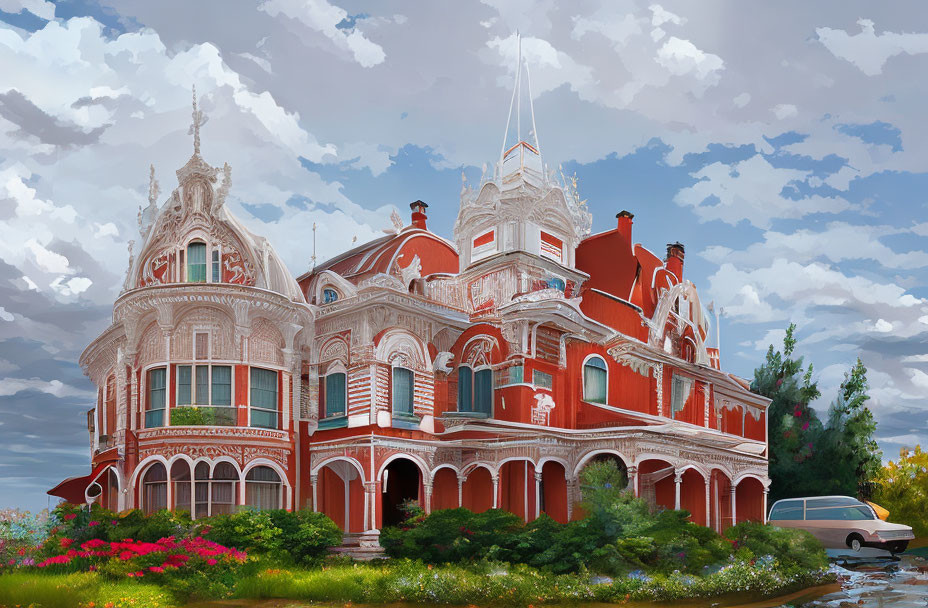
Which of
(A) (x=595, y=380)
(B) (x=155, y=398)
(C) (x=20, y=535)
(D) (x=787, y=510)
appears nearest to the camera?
(C) (x=20, y=535)

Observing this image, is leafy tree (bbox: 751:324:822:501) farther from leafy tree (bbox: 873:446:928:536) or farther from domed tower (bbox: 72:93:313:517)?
domed tower (bbox: 72:93:313:517)

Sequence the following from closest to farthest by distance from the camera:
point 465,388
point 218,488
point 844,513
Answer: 1. point 218,488
2. point 465,388
3. point 844,513

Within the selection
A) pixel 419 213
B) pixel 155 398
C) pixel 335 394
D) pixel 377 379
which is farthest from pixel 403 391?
pixel 419 213

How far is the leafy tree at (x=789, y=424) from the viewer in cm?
4219

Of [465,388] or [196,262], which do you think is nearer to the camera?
[196,262]

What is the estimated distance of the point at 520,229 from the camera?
32.1 meters

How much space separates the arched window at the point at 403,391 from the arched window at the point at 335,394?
1.53m

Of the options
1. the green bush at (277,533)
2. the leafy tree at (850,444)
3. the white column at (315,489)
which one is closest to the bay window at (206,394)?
the green bush at (277,533)

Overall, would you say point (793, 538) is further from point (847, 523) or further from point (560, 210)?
point (560, 210)

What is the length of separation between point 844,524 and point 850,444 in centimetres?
1152

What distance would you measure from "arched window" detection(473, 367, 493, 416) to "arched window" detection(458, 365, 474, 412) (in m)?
0.14

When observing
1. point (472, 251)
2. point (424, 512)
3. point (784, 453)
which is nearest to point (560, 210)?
point (472, 251)

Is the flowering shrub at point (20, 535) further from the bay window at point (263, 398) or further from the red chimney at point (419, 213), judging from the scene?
the red chimney at point (419, 213)

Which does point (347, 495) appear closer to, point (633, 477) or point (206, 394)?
point (206, 394)
